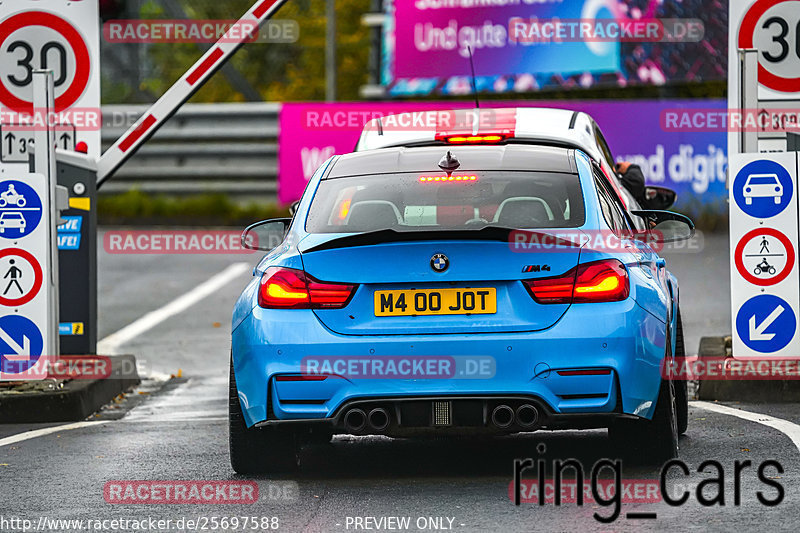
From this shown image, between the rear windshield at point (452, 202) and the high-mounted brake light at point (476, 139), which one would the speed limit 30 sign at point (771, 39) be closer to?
the high-mounted brake light at point (476, 139)

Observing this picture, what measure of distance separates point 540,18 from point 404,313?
772 inches

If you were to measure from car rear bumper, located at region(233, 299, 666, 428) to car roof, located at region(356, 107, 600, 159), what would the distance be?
95.6 inches

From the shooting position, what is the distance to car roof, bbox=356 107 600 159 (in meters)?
9.66

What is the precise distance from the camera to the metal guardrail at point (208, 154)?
24.9m

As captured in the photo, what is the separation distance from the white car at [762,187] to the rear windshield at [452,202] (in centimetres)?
263

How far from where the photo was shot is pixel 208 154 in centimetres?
2531

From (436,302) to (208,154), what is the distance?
60.8 ft

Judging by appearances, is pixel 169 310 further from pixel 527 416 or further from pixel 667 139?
pixel 527 416

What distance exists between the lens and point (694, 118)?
883 inches

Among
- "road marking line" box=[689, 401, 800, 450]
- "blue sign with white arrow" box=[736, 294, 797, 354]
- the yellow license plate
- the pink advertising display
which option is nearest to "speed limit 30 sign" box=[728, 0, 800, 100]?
"blue sign with white arrow" box=[736, 294, 797, 354]

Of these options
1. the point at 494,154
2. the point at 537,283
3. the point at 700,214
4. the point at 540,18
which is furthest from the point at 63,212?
the point at 540,18

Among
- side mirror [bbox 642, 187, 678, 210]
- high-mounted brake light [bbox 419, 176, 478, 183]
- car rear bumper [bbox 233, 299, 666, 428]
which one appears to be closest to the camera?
car rear bumper [bbox 233, 299, 666, 428]

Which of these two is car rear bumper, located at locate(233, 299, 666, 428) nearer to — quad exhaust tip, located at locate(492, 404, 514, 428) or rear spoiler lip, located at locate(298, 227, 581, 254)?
quad exhaust tip, located at locate(492, 404, 514, 428)

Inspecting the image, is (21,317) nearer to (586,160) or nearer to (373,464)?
(373,464)
